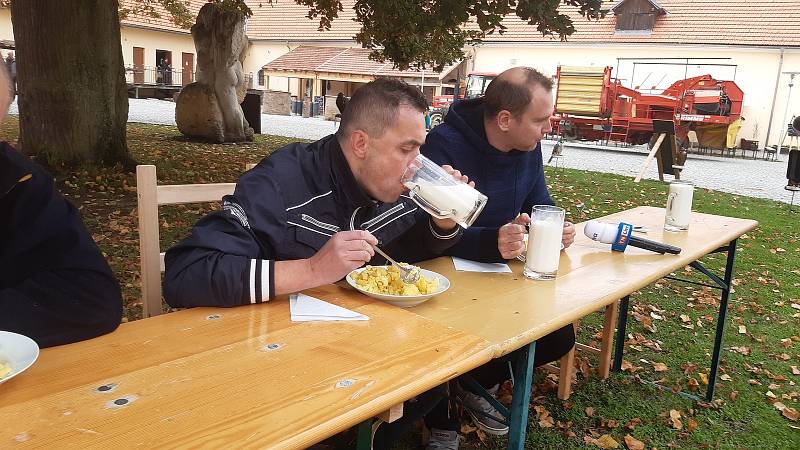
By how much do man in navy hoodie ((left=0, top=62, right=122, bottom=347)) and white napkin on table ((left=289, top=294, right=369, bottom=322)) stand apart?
0.41 meters

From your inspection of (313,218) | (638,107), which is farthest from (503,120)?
(638,107)

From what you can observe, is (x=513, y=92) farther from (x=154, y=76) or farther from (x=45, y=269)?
(x=154, y=76)

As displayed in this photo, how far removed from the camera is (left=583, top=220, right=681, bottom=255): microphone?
8.63ft

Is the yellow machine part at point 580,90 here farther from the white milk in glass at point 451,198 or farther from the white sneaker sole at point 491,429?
the white milk in glass at point 451,198

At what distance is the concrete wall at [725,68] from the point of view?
22.3 metres

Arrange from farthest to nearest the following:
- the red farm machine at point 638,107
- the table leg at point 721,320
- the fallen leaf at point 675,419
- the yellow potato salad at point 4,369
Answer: the red farm machine at point 638,107 → the table leg at point 721,320 → the fallen leaf at point 675,419 → the yellow potato salad at point 4,369

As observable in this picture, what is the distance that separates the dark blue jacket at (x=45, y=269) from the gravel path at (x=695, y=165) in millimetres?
9313

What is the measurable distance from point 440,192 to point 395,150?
8.2 inches

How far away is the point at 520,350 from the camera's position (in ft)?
5.59

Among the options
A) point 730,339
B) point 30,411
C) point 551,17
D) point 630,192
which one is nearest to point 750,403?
point 730,339

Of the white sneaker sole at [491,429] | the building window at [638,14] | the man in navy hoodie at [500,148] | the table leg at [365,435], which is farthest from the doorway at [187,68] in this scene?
the table leg at [365,435]

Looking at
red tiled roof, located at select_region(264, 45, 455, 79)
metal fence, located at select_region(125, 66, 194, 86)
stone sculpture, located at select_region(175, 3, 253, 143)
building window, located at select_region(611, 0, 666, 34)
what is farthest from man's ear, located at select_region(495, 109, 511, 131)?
metal fence, located at select_region(125, 66, 194, 86)

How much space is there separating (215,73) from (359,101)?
12.2m

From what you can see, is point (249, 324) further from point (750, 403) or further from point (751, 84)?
point (751, 84)
